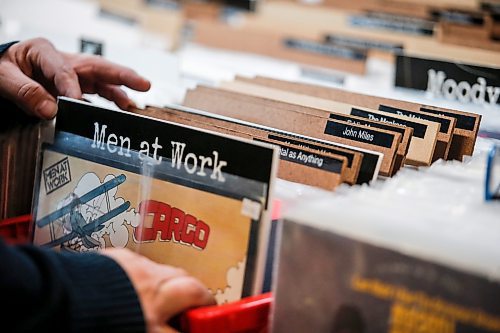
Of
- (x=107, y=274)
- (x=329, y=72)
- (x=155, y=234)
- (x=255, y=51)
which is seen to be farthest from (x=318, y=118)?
(x=255, y=51)

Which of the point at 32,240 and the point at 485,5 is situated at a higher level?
the point at 485,5

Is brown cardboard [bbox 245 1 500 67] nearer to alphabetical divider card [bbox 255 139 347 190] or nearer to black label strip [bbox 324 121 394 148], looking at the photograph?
black label strip [bbox 324 121 394 148]

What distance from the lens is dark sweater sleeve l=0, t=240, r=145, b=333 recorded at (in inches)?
21.9

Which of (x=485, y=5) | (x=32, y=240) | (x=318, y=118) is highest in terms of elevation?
(x=485, y=5)

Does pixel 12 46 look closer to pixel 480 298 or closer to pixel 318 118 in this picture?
pixel 318 118

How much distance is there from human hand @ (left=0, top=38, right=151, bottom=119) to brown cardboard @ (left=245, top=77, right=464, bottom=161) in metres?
0.24

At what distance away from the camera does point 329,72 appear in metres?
1.85

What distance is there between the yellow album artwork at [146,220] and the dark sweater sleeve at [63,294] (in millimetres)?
148

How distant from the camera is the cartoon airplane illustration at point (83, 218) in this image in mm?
850

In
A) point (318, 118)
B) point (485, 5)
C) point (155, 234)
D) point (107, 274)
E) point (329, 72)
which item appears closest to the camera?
point (107, 274)

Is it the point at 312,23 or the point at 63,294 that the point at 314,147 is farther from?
the point at 312,23

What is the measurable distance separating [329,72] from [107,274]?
134cm

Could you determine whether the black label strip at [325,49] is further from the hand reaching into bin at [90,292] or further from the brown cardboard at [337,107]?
the hand reaching into bin at [90,292]

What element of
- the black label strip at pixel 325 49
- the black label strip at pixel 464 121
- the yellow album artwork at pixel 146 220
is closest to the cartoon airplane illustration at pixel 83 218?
the yellow album artwork at pixel 146 220
